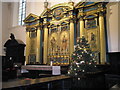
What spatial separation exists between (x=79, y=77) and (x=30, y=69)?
426 centimetres

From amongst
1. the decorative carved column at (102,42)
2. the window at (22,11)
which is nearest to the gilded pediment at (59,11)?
the decorative carved column at (102,42)

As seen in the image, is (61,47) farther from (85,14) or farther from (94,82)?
(94,82)

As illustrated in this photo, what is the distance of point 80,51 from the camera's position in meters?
5.92

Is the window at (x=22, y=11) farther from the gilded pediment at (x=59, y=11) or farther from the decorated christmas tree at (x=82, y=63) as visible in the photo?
the decorated christmas tree at (x=82, y=63)

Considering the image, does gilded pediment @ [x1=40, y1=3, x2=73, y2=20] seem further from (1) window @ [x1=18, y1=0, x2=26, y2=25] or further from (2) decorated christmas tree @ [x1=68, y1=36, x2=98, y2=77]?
(1) window @ [x1=18, y1=0, x2=26, y2=25]

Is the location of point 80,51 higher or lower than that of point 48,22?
lower

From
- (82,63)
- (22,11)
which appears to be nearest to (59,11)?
(82,63)

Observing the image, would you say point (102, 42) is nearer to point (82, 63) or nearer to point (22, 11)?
point (82, 63)

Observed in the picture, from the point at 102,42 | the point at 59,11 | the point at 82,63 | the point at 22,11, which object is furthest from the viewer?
the point at 22,11

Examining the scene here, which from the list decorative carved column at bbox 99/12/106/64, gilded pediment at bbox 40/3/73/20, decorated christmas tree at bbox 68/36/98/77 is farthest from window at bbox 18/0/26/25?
decorated christmas tree at bbox 68/36/98/77

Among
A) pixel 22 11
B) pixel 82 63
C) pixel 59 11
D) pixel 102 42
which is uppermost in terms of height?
pixel 22 11

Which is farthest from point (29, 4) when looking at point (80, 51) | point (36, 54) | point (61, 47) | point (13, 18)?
point (80, 51)

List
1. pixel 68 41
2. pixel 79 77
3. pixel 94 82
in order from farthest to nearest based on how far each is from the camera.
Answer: pixel 68 41, pixel 94 82, pixel 79 77

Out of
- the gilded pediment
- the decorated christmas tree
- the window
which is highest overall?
the window
